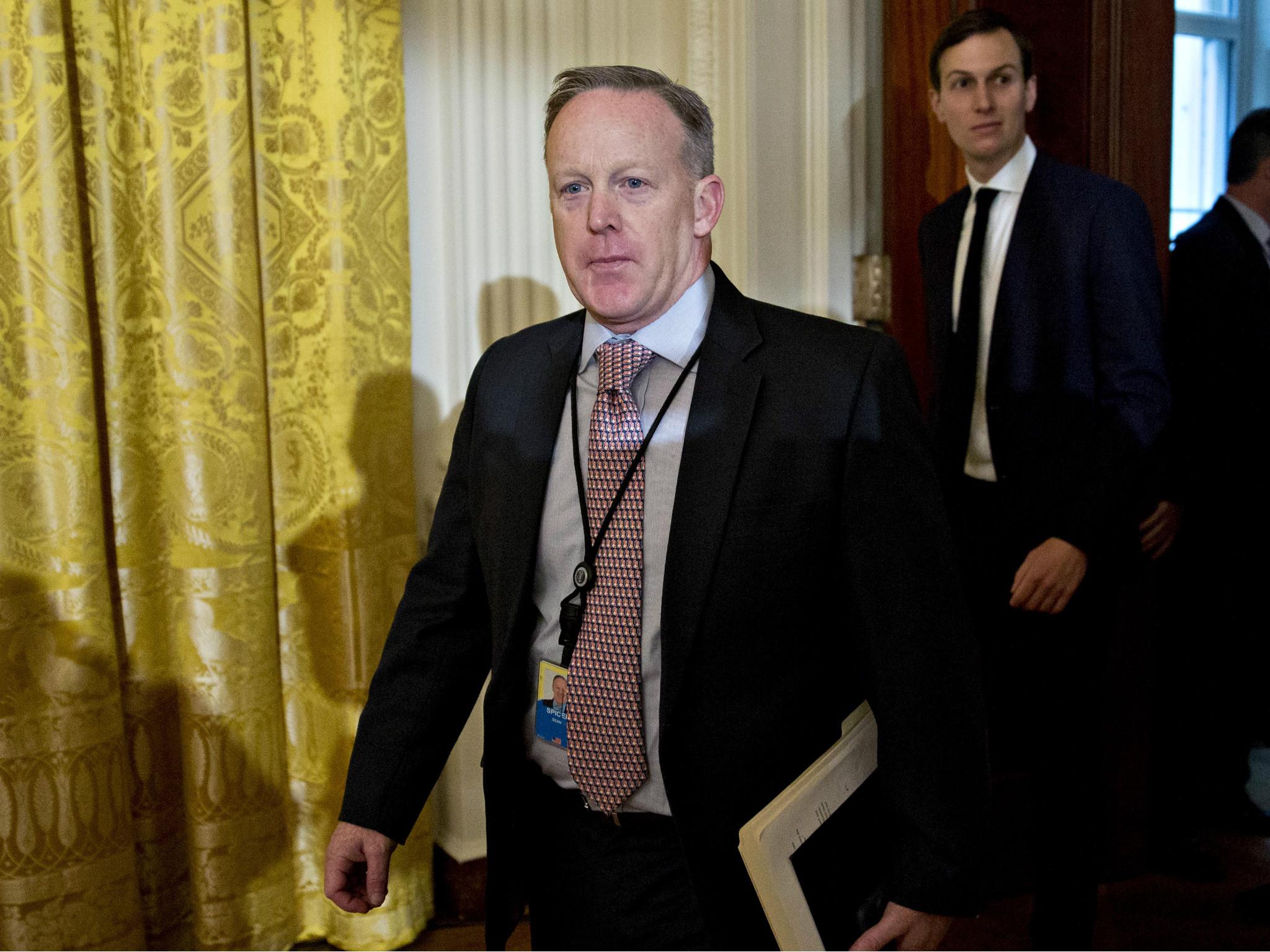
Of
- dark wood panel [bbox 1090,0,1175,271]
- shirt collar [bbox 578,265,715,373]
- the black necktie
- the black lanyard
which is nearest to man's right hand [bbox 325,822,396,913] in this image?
the black lanyard

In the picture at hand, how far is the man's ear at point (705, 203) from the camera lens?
1.34m

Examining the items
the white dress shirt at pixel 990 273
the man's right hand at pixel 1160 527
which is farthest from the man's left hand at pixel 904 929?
the man's right hand at pixel 1160 527

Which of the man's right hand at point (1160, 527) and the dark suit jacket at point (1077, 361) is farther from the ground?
the dark suit jacket at point (1077, 361)

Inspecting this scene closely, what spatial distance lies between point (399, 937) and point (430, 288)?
153 centimetres

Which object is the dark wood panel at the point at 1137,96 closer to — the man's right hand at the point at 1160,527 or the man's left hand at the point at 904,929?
the man's right hand at the point at 1160,527

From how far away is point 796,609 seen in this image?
1266 millimetres

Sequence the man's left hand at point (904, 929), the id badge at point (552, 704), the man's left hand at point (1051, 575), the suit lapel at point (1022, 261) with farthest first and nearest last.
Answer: the suit lapel at point (1022, 261)
the man's left hand at point (1051, 575)
the id badge at point (552, 704)
the man's left hand at point (904, 929)

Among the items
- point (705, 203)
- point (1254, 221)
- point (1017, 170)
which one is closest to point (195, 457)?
point (705, 203)

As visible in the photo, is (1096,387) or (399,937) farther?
(399,937)

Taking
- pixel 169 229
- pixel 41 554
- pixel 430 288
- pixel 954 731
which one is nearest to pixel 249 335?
pixel 169 229

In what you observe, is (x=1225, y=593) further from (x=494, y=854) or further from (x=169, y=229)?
(x=169, y=229)

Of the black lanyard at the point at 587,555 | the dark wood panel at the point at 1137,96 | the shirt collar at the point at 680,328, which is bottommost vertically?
the black lanyard at the point at 587,555

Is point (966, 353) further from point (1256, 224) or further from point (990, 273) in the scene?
point (1256, 224)

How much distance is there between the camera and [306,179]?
2.25 metres
